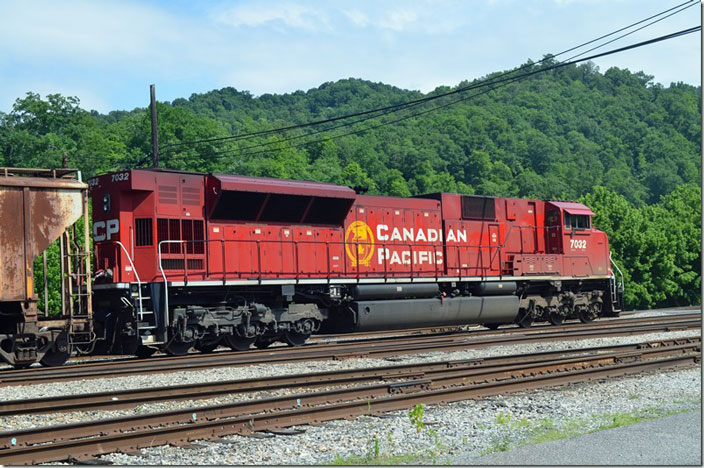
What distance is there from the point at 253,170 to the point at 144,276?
2205 inches

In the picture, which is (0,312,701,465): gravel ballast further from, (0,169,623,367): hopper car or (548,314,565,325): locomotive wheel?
(548,314,565,325): locomotive wheel

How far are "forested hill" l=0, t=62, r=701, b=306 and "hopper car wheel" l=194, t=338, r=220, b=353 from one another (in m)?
20.5

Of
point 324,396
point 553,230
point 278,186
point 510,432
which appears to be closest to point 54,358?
point 278,186

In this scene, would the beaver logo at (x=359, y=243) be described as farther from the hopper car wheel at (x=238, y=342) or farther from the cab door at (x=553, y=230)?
the cab door at (x=553, y=230)

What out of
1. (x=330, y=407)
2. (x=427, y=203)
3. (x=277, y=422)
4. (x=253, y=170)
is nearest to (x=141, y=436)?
(x=277, y=422)

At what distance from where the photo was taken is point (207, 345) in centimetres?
1758

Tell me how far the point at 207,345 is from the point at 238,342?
0.76m

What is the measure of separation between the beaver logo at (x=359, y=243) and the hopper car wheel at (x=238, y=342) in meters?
3.73

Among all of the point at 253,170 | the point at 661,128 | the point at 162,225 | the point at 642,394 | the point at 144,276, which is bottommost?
the point at 642,394

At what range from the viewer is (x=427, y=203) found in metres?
21.8

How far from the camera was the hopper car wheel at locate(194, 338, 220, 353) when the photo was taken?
56.6 ft

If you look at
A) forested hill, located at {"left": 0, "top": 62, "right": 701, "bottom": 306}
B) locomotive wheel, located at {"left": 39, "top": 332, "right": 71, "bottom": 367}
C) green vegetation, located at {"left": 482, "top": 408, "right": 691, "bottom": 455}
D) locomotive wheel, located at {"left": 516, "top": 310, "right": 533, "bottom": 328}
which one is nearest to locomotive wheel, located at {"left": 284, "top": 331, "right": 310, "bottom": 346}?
locomotive wheel, located at {"left": 39, "top": 332, "right": 71, "bottom": 367}

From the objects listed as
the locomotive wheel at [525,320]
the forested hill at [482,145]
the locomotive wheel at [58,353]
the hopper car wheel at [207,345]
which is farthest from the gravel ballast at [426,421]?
the forested hill at [482,145]

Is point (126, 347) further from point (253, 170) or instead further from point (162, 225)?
point (253, 170)
